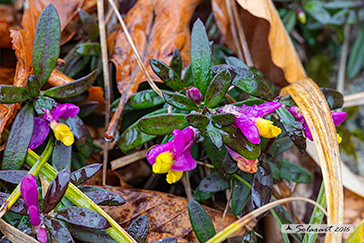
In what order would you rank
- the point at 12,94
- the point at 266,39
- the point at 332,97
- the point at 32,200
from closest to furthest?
the point at 32,200 < the point at 12,94 < the point at 332,97 < the point at 266,39

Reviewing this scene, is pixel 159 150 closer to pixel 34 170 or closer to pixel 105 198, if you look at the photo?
pixel 105 198

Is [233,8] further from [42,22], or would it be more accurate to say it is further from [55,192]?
[55,192]

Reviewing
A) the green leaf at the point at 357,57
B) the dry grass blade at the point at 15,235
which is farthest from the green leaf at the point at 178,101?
the green leaf at the point at 357,57

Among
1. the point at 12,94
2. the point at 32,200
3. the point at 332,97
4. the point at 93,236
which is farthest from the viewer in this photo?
the point at 332,97

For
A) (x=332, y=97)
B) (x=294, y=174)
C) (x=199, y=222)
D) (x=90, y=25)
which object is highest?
(x=90, y=25)

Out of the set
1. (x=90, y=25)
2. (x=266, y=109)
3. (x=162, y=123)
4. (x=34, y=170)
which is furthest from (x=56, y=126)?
(x=266, y=109)

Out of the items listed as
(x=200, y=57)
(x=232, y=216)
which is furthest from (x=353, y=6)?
(x=232, y=216)

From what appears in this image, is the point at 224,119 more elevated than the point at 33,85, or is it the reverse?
the point at 33,85
